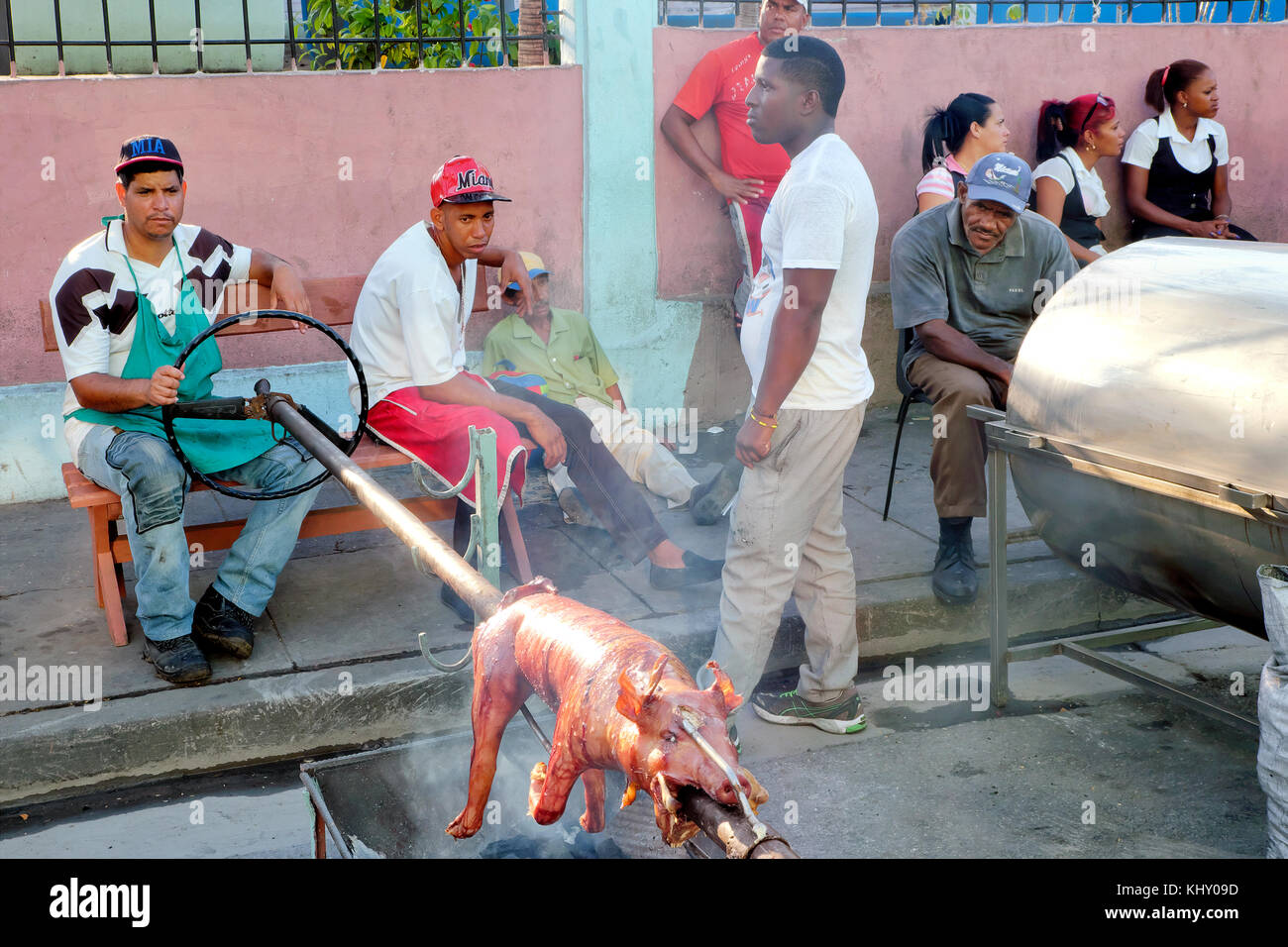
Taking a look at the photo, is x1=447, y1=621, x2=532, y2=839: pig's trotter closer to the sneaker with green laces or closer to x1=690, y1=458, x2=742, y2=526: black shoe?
the sneaker with green laces

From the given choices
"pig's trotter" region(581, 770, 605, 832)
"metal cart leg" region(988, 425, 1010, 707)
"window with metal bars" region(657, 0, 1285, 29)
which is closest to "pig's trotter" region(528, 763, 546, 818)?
"pig's trotter" region(581, 770, 605, 832)

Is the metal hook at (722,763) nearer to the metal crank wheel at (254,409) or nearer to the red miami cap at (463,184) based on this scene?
the metal crank wheel at (254,409)

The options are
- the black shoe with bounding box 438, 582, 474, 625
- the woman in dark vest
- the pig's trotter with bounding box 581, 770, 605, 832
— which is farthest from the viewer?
the woman in dark vest

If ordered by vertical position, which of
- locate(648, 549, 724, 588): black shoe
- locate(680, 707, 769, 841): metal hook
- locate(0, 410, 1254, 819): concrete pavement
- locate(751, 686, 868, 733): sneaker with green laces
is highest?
locate(680, 707, 769, 841): metal hook

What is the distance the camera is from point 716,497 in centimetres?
558

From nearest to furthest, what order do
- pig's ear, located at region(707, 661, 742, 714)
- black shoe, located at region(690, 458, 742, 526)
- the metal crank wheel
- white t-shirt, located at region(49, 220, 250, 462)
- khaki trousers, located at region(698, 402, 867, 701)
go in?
1. pig's ear, located at region(707, 661, 742, 714)
2. the metal crank wheel
3. khaki trousers, located at region(698, 402, 867, 701)
4. white t-shirt, located at region(49, 220, 250, 462)
5. black shoe, located at region(690, 458, 742, 526)

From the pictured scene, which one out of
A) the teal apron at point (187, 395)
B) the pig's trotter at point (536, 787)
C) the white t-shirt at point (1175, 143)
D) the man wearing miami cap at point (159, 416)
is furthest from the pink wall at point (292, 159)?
the pig's trotter at point (536, 787)

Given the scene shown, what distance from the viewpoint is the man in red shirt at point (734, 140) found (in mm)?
6453

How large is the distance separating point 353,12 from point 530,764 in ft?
19.2

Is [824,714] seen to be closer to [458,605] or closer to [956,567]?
[956,567]

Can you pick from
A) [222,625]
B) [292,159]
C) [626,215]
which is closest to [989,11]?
[626,215]

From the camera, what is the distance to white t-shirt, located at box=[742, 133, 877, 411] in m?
3.50

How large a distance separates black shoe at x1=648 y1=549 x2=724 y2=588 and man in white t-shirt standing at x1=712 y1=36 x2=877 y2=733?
2.51ft

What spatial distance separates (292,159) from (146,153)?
1901 mm
